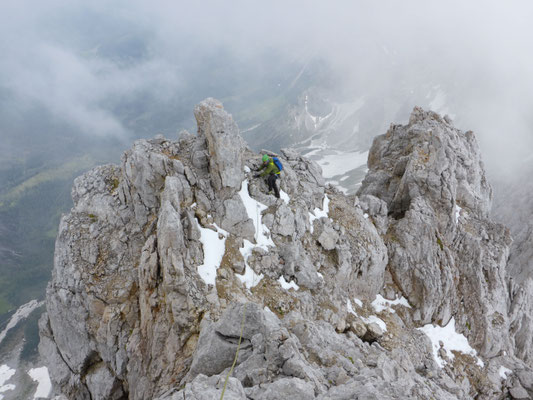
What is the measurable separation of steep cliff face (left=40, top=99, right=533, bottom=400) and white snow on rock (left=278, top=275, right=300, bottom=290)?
8 centimetres

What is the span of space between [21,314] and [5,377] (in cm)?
5798

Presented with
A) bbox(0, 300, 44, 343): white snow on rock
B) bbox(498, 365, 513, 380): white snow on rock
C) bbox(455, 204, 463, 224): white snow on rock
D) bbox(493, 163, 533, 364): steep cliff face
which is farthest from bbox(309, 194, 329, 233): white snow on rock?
bbox(0, 300, 44, 343): white snow on rock

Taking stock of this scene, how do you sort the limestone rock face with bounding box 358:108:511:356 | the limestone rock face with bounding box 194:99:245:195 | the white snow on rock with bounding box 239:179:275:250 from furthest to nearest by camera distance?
1. the limestone rock face with bounding box 358:108:511:356
2. the limestone rock face with bounding box 194:99:245:195
3. the white snow on rock with bounding box 239:179:275:250

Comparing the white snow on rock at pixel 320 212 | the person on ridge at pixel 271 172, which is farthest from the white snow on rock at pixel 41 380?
the person on ridge at pixel 271 172

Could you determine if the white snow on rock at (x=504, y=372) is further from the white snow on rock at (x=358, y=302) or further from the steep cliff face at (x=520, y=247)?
the white snow on rock at (x=358, y=302)

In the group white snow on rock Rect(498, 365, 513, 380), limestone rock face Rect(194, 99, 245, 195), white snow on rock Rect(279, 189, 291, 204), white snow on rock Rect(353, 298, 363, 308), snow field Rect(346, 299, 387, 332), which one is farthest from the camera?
white snow on rock Rect(498, 365, 513, 380)

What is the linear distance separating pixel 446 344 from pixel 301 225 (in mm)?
15656

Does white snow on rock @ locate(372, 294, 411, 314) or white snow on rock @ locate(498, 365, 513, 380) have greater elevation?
white snow on rock @ locate(372, 294, 411, 314)

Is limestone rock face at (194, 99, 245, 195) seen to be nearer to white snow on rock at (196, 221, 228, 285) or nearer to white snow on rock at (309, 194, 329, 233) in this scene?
white snow on rock at (196, 221, 228, 285)

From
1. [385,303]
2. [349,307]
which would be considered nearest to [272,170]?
[349,307]

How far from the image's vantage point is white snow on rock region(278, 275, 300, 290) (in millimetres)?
18422

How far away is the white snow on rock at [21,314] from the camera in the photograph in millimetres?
161750

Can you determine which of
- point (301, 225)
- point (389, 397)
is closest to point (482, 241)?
point (301, 225)

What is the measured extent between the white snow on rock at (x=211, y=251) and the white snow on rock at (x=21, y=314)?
20312cm
